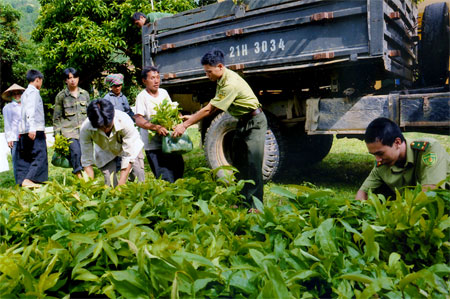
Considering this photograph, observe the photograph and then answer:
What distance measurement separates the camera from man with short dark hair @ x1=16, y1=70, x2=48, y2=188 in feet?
17.9

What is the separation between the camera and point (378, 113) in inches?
175

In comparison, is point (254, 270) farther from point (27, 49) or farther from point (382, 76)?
point (27, 49)

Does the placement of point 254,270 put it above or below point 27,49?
below

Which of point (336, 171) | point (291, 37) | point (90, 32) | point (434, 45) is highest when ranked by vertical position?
point (90, 32)

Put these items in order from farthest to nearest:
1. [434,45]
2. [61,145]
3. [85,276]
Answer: [61,145]
[434,45]
[85,276]

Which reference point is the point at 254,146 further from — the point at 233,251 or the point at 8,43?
the point at 8,43

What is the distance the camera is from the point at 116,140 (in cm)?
395

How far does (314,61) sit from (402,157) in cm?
222

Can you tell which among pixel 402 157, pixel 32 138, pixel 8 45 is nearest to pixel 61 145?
pixel 32 138

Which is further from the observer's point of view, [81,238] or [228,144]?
[228,144]

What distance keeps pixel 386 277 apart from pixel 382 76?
4.56 m

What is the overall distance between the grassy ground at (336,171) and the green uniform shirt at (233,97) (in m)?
1.09

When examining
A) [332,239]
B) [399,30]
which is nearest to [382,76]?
[399,30]

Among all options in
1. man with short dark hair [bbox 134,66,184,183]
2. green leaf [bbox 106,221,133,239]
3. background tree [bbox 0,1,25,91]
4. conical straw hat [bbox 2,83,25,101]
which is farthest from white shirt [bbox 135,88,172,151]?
background tree [bbox 0,1,25,91]
